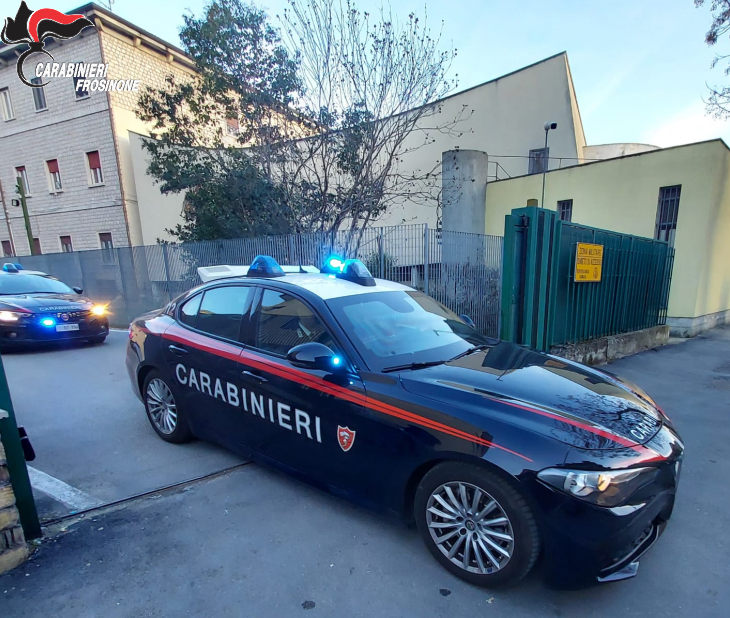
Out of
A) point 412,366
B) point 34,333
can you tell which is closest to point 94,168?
point 34,333

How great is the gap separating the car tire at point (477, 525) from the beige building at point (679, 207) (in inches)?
483

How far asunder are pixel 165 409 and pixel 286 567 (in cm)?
217

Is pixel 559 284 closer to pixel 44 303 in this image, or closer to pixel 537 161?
pixel 44 303

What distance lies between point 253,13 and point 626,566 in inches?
477

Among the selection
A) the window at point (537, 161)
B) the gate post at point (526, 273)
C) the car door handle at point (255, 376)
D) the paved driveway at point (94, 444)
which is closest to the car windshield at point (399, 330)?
the car door handle at point (255, 376)

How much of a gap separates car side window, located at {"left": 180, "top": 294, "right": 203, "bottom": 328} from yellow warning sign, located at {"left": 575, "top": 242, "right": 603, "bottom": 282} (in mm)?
5799

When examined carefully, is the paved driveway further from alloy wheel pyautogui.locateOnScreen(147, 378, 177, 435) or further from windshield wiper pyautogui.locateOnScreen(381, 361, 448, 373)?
windshield wiper pyautogui.locateOnScreen(381, 361, 448, 373)

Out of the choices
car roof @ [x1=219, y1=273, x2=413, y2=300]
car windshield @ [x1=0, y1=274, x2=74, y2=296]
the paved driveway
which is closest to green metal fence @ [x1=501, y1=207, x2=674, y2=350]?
car roof @ [x1=219, y1=273, x2=413, y2=300]

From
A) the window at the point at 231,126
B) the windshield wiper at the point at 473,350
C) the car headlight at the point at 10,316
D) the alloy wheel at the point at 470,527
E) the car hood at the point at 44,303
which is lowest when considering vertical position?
the alloy wheel at the point at 470,527

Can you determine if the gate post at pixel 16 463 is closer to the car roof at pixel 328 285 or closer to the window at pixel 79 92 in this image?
the car roof at pixel 328 285

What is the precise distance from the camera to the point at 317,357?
2.38m

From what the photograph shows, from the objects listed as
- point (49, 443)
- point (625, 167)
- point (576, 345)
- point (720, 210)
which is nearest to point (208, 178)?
point (49, 443)

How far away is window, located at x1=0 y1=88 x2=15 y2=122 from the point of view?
1891cm

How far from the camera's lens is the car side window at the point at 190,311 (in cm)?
355
